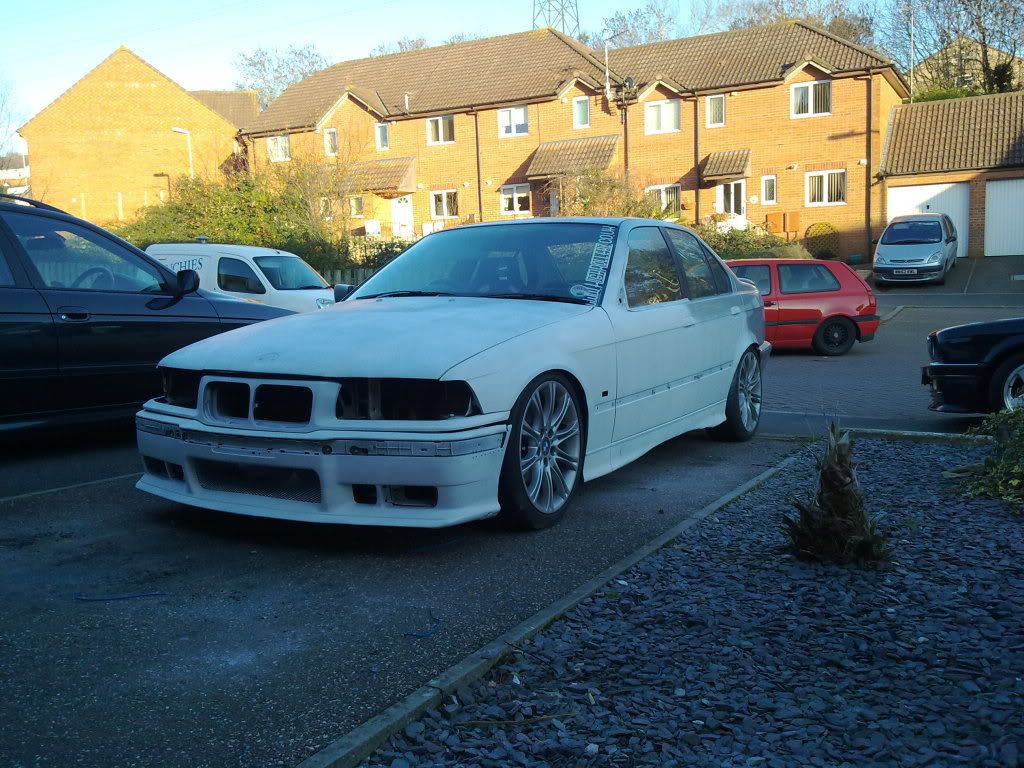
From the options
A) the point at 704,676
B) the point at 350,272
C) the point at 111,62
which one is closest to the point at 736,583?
the point at 704,676

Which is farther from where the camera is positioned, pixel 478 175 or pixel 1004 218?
pixel 478 175

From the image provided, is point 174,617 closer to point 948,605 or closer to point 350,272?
point 948,605

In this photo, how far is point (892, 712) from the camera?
119 inches

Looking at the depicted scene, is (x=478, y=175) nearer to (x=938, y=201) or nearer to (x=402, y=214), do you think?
(x=402, y=214)

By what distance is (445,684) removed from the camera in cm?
319

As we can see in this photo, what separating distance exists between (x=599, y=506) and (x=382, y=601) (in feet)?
6.32

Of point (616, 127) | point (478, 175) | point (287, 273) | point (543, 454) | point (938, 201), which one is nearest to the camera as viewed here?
point (543, 454)

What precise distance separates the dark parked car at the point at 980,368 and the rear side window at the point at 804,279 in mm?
6935

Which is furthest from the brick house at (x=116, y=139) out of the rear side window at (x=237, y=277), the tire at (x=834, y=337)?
the tire at (x=834, y=337)

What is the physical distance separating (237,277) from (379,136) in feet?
103

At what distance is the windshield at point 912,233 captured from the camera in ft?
93.1

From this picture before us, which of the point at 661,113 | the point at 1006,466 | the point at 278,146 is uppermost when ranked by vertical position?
the point at 278,146

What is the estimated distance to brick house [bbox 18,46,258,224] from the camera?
5019 centimetres

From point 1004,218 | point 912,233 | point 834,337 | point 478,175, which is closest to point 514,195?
point 478,175
